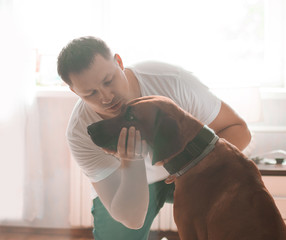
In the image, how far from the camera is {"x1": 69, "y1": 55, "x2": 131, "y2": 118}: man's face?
50 cm

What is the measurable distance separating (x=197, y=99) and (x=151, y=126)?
0.43 feet

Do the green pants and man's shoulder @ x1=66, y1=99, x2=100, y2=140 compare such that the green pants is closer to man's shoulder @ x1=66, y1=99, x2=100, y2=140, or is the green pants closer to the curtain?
man's shoulder @ x1=66, y1=99, x2=100, y2=140

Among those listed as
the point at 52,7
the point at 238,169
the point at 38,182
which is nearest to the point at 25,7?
the point at 52,7

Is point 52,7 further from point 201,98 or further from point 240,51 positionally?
point 201,98

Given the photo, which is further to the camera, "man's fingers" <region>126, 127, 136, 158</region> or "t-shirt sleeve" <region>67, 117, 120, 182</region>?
"t-shirt sleeve" <region>67, 117, 120, 182</region>

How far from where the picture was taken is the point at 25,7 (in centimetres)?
139

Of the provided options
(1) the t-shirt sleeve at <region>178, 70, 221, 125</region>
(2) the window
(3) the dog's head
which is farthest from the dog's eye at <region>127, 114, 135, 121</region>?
(2) the window

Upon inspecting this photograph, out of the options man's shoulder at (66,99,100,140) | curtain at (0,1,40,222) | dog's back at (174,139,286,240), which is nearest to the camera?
dog's back at (174,139,286,240)

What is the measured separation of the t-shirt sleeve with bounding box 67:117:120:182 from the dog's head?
3.3 inches

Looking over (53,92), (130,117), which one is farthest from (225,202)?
(53,92)

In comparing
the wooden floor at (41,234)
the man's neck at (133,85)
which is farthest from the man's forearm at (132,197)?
A: the wooden floor at (41,234)

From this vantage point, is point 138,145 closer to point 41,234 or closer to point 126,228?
point 126,228

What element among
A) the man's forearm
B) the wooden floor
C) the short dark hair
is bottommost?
the wooden floor

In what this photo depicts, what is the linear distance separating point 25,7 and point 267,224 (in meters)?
1.21
